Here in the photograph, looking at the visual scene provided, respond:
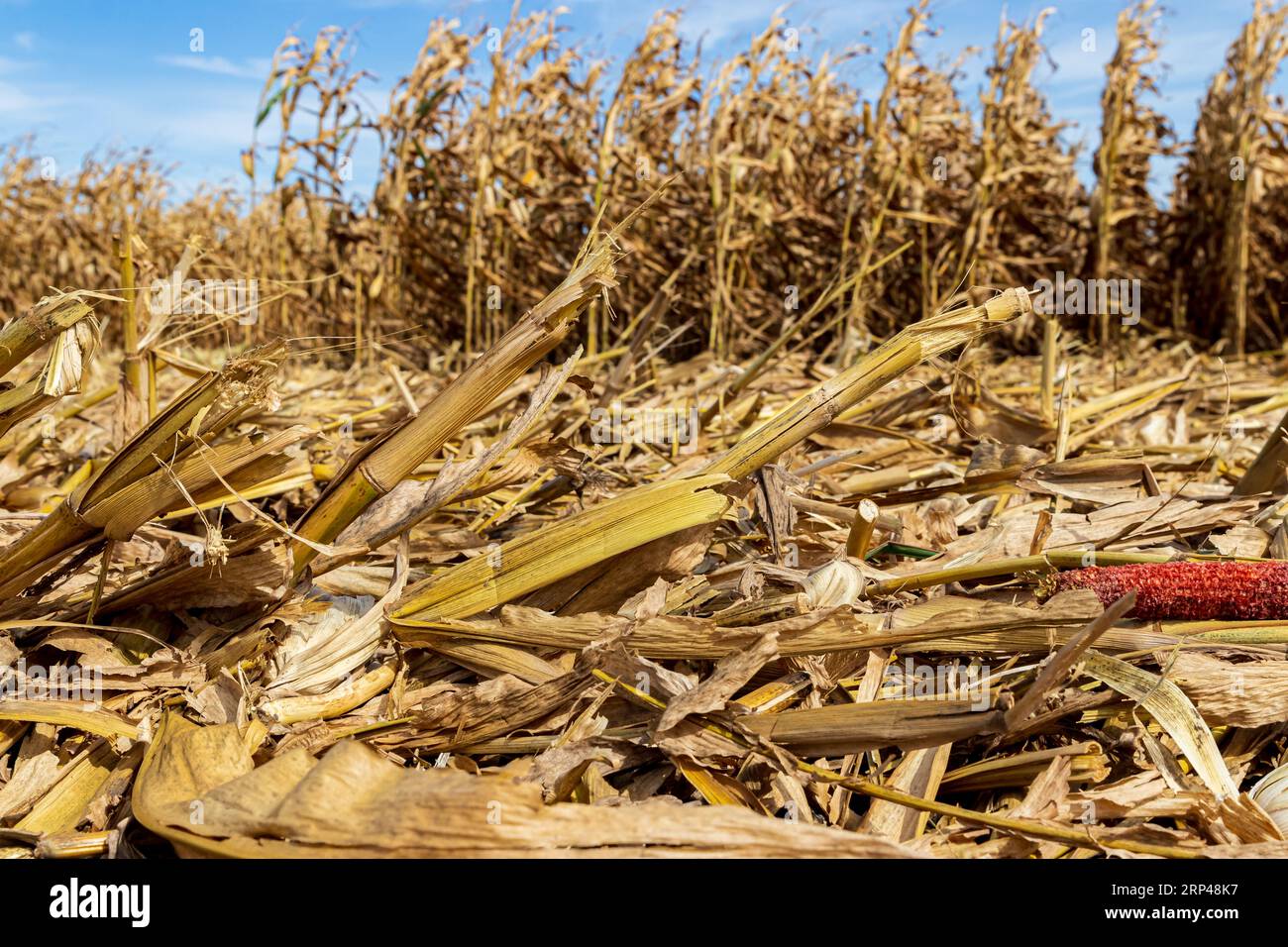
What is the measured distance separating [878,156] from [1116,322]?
245cm

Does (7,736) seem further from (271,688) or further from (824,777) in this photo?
(824,777)

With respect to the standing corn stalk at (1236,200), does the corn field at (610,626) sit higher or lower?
lower

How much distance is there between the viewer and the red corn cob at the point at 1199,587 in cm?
170

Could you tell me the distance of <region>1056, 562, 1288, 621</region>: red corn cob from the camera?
5.58ft

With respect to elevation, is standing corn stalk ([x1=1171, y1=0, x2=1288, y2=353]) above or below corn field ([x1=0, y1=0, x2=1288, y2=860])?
above

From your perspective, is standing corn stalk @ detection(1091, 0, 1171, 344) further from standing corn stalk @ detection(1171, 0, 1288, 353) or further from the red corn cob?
the red corn cob

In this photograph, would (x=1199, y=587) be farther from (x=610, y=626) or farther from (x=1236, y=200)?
(x=1236, y=200)

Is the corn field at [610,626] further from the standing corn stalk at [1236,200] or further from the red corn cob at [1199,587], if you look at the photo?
the standing corn stalk at [1236,200]

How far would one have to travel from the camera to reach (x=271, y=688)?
171cm

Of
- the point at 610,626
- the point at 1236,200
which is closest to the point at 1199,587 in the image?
the point at 610,626

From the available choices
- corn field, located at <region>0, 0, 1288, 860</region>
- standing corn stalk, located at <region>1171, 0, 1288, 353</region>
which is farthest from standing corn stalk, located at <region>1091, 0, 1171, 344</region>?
corn field, located at <region>0, 0, 1288, 860</region>

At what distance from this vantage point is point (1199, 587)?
172cm

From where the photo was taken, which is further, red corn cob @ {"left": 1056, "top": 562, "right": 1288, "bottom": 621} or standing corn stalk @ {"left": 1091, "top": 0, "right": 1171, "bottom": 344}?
standing corn stalk @ {"left": 1091, "top": 0, "right": 1171, "bottom": 344}

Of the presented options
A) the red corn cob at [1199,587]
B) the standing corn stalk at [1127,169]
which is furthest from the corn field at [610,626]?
the standing corn stalk at [1127,169]
